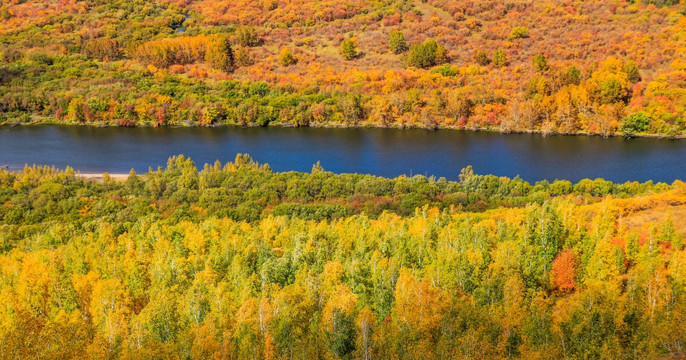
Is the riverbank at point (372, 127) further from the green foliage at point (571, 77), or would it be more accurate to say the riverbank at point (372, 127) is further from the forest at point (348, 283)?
the forest at point (348, 283)

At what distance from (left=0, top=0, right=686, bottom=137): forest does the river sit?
477 cm

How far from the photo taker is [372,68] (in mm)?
122438

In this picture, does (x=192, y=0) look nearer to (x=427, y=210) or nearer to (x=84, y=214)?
(x=84, y=214)

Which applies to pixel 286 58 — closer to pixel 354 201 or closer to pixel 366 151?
pixel 366 151

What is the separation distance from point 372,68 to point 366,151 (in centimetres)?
4200

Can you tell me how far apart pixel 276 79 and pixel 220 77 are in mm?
12654

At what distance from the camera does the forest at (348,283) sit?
2456cm

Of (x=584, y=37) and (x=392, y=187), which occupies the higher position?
(x=584, y=37)

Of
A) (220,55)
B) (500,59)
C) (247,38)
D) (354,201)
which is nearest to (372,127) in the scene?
(500,59)

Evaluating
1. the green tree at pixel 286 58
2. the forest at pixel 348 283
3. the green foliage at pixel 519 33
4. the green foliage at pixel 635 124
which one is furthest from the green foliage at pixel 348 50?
the forest at pixel 348 283

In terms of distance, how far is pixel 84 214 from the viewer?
5434cm

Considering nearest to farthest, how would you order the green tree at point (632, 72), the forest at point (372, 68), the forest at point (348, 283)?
the forest at point (348, 283) < the forest at point (372, 68) < the green tree at point (632, 72)

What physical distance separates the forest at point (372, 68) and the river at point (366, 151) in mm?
4770

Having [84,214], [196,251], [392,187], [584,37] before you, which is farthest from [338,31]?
[196,251]
